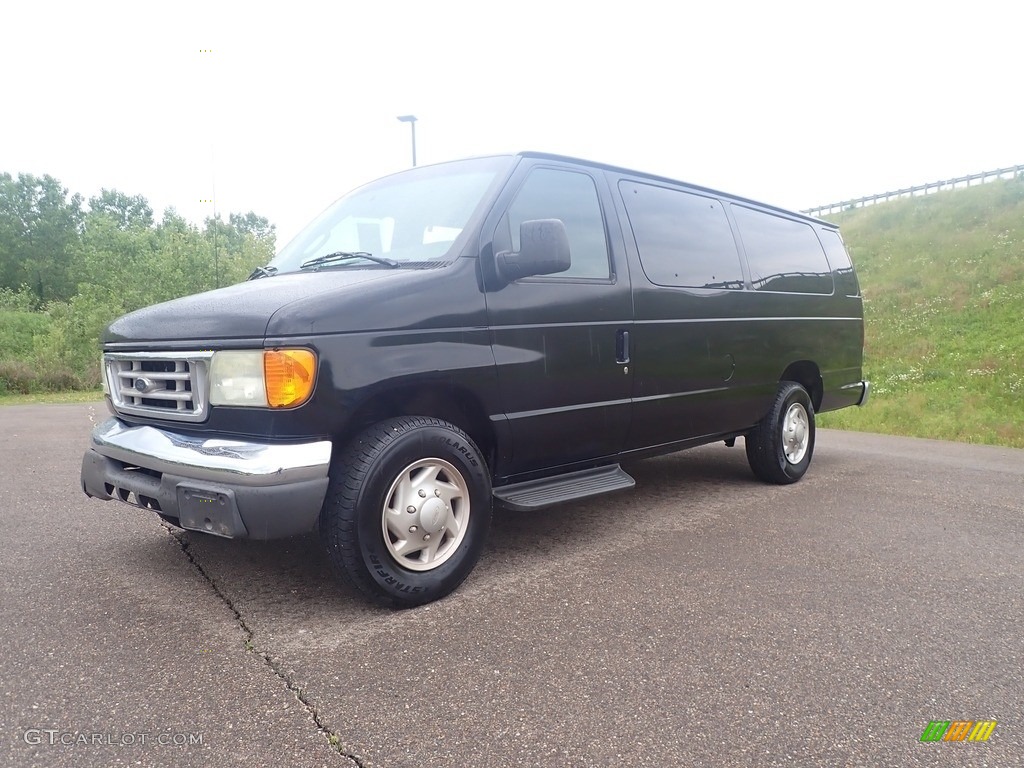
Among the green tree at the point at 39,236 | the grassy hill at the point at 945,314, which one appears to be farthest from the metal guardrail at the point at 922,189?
the green tree at the point at 39,236

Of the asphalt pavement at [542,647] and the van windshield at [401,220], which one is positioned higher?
the van windshield at [401,220]

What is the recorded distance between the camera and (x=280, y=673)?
2.54 metres

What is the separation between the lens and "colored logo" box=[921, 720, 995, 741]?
7.16ft

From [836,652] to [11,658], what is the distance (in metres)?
2.98

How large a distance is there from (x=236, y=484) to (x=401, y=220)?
1712mm

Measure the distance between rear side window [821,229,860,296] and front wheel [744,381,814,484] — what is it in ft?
3.88

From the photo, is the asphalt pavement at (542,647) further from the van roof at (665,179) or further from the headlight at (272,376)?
the van roof at (665,179)

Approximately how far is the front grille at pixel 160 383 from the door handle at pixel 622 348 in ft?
6.78

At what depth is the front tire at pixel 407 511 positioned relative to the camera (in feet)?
9.63

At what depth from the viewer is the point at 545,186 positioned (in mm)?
3863

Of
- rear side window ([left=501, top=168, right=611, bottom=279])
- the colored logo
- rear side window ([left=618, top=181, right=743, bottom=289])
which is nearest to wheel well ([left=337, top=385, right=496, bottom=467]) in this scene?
rear side window ([left=501, top=168, right=611, bottom=279])

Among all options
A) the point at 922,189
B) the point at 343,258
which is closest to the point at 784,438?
the point at 343,258

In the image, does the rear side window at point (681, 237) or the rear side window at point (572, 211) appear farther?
the rear side window at point (681, 237)

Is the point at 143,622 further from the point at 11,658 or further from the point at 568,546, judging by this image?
the point at 568,546
